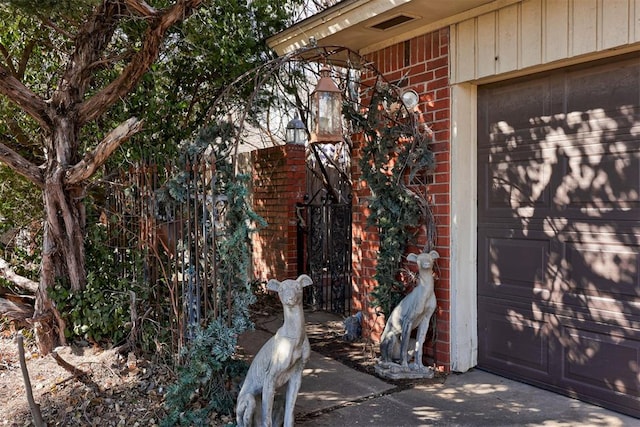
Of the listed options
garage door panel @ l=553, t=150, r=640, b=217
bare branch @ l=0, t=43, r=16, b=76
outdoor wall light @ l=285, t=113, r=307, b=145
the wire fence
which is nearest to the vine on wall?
garage door panel @ l=553, t=150, r=640, b=217

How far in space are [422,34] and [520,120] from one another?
1.10m

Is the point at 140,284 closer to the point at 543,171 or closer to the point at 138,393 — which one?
the point at 138,393

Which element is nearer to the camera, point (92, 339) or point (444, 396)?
point (444, 396)

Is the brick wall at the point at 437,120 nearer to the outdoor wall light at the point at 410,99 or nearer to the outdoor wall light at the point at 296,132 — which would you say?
the outdoor wall light at the point at 410,99

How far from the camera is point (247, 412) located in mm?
2746

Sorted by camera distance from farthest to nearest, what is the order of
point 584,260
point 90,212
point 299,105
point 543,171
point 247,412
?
point 299,105
point 90,212
point 543,171
point 584,260
point 247,412

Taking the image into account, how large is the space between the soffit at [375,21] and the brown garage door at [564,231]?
0.63m

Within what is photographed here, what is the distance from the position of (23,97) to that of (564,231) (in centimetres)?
419

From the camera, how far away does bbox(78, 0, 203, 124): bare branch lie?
3982 millimetres

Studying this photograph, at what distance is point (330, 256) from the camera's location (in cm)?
626

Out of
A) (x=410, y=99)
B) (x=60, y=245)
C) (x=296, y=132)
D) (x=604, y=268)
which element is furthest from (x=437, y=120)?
(x=60, y=245)

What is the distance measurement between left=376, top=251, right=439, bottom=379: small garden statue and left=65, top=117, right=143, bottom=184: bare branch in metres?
2.28

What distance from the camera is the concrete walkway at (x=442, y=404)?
3131mm

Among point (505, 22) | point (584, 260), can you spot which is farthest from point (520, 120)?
point (584, 260)
